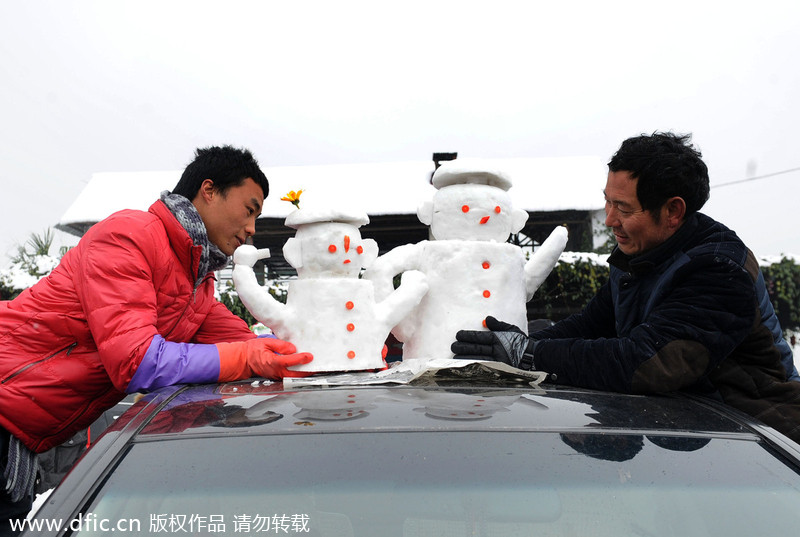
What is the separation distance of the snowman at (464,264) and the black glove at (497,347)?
0.58ft

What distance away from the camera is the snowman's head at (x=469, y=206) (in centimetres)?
244

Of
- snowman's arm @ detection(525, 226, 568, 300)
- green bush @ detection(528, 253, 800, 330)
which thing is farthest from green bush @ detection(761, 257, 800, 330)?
snowman's arm @ detection(525, 226, 568, 300)

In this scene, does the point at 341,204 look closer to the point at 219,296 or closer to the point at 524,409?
the point at 524,409

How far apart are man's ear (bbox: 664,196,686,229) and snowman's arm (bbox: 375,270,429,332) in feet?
2.72

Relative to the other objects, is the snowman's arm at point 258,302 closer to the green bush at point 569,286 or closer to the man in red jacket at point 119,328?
the man in red jacket at point 119,328

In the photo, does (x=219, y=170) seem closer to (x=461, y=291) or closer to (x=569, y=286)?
(x=461, y=291)

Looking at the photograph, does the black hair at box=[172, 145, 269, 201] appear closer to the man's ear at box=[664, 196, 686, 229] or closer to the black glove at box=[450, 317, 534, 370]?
the black glove at box=[450, 317, 534, 370]

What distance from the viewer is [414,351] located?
2438mm

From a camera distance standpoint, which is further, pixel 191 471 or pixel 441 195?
pixel 441 195

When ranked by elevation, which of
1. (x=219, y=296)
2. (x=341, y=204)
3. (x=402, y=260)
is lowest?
(x=219, y=296)

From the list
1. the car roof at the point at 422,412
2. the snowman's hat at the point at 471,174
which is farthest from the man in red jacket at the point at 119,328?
the snowman's hat at the point at 471,174

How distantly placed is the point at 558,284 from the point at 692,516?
687 cm

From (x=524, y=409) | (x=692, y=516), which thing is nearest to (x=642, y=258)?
(x=524, y=409)

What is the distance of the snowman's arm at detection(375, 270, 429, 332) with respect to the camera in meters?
2.25
